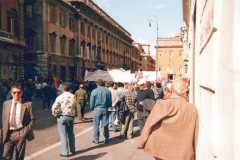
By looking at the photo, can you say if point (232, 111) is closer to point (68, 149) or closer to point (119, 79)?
point (68, 149)

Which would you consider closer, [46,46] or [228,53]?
[228,53]

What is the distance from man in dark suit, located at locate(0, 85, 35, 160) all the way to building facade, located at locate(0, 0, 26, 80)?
1812 cm

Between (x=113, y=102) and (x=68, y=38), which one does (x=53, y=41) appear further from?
(x=113, y=102)

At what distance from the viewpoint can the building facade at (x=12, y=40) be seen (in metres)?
21.3

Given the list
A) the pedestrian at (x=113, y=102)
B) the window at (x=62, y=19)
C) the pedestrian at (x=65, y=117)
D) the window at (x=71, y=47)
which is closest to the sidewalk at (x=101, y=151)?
the pedestrian at (x=65, y=117)

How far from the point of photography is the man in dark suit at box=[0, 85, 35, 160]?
441 centimetres

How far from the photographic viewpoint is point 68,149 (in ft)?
19.4

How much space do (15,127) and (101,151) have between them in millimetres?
2594

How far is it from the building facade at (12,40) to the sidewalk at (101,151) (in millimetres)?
16831

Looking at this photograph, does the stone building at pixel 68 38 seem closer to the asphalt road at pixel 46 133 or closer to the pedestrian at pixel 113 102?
the asphalt road at pixel 46 133

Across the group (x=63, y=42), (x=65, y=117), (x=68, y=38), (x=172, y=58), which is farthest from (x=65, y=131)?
(x=172, y=58)

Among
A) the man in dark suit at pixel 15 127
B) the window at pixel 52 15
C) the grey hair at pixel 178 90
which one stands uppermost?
the window at pixel 52 15

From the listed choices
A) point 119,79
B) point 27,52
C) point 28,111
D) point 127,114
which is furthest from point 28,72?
point 28,111

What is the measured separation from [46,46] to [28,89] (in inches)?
523
